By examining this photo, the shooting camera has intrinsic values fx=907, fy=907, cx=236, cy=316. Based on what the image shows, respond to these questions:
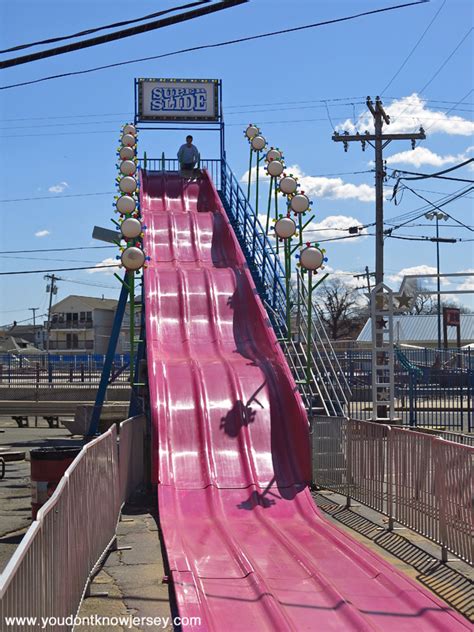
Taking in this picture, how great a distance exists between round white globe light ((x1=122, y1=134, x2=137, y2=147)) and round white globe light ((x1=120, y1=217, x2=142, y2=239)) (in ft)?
35.5

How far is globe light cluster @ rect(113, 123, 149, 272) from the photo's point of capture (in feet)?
63.4

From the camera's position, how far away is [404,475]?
11.8 m

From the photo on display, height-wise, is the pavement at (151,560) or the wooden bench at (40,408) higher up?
the wooden bench at (40,408)

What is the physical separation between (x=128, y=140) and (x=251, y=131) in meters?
5.19

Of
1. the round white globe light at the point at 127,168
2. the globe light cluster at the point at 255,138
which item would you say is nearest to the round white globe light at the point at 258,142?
the globe light cluster at the point at 255,138

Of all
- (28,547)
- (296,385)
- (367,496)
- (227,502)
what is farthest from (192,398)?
(28,547)

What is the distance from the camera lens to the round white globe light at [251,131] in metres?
27.4

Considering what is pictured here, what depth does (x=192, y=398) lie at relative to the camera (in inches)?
681

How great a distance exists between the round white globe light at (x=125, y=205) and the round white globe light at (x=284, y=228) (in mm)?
4140

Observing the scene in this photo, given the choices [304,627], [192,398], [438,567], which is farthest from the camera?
[192,398]

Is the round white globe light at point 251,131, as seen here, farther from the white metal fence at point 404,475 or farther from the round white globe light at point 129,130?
the white metal fence at point 404,475

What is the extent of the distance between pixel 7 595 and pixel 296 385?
13142 mm

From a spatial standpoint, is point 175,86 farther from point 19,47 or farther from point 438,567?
point 438,567

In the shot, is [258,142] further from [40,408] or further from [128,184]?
[40,408]
